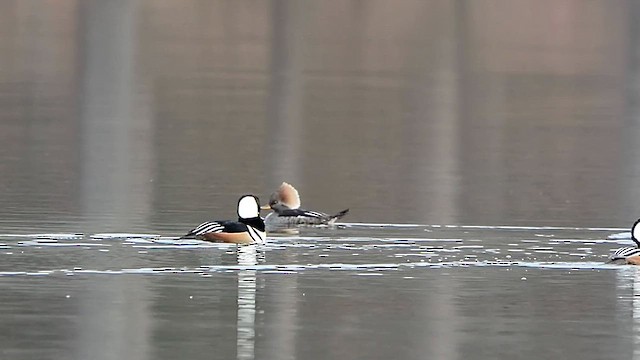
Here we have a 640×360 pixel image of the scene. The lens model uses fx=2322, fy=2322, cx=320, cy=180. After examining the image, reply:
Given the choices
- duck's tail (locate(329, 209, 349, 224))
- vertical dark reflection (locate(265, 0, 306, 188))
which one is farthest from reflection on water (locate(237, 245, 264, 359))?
vertical dark reflection (locate(265, 0, 306, 188))

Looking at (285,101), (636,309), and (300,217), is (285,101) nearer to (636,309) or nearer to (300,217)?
(300,217)

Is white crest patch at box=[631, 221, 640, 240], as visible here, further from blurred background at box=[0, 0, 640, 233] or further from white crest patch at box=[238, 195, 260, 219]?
white crest patch at box=[238, 195, 260, 219]

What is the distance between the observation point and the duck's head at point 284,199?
66.6 ft

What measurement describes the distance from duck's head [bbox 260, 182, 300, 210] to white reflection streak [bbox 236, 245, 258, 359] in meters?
2.73

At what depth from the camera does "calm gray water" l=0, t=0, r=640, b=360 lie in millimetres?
13500

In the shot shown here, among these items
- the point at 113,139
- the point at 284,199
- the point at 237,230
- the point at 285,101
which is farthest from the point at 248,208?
the point at 285,101

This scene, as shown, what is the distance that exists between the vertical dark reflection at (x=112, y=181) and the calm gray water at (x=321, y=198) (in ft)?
0.12

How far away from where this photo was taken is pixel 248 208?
18.0 meters

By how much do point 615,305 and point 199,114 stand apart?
59.3ft

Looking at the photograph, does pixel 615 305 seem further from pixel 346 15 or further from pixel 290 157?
pixel 346 15

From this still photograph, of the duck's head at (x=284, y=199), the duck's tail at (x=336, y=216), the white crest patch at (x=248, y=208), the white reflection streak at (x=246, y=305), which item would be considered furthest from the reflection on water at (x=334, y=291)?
the duck's head at (x=284, y=199)

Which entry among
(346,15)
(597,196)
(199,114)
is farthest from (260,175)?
(346,15)

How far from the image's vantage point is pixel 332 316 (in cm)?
1398

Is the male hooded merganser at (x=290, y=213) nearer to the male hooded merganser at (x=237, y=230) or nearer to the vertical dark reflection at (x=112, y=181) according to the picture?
the vertical dark reflection at (x=112, y=181)
